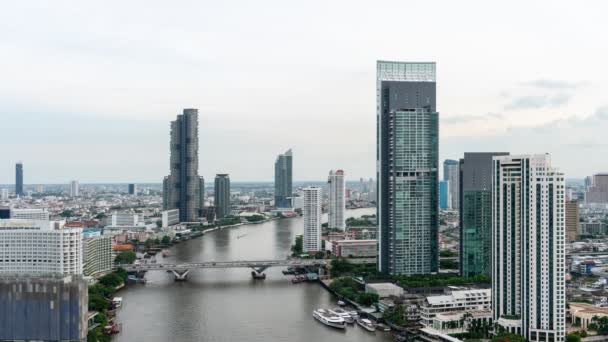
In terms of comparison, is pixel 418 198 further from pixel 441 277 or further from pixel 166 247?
pixel 166 247

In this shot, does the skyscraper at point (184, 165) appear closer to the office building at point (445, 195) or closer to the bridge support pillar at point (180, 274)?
the office building at point (445, 195)

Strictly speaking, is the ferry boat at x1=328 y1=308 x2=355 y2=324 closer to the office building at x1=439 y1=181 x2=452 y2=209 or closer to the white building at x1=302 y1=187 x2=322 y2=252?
the white building at x1=302 y1=187 x2=322 y2=252

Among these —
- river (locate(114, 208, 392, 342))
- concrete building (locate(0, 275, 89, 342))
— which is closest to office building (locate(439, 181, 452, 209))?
river (locate(114, 208, 392, 342))

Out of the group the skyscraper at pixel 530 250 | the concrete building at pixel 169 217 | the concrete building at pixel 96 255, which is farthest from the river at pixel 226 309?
the concrete building at pixel 169 217

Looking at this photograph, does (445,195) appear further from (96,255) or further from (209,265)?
(96,255)

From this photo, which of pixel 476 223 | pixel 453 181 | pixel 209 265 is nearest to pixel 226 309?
pixel 209 265
